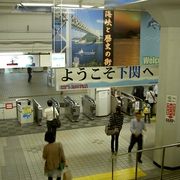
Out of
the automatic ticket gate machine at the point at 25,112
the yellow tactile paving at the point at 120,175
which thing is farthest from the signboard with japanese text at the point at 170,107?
the automatic ticket gate machine at the point at 25,112

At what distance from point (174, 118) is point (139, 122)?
0.96 meters

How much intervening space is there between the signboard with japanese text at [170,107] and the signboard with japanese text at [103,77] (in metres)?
0.99

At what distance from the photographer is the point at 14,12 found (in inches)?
496

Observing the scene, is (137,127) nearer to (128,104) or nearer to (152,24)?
(152,24)

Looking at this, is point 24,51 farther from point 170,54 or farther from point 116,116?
point 170,54

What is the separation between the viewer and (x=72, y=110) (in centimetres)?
1349

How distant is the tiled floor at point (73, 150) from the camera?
28.9ft

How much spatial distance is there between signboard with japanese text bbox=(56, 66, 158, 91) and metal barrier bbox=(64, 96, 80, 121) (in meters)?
4.69

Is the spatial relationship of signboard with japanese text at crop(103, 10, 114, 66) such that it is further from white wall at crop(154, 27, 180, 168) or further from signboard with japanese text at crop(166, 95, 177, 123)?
signboard with japanese text at crop(166, 95, 177, 123)

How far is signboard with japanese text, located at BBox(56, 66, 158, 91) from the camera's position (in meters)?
8.32

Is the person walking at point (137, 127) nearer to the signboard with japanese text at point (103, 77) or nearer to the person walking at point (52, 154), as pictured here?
the signboard with japanese text at point (103, 77)

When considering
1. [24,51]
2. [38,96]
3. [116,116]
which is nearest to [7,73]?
[38,96]

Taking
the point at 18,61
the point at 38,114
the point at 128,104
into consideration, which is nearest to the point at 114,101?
the point at 128,104

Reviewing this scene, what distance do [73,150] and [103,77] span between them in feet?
9.83
